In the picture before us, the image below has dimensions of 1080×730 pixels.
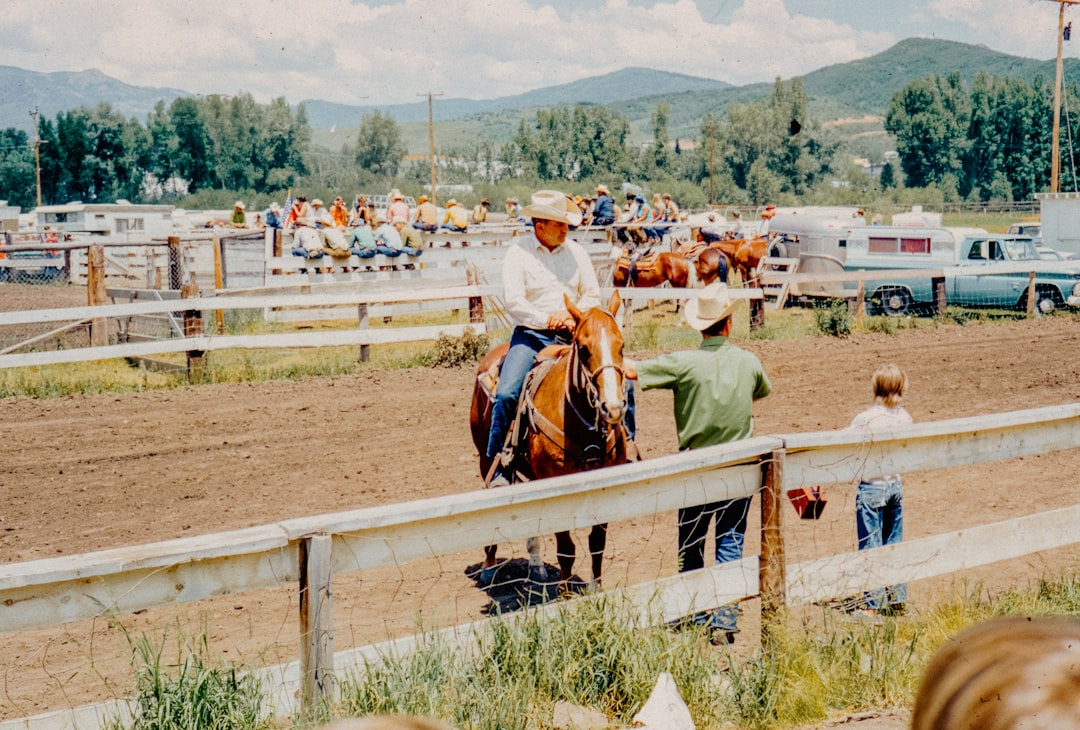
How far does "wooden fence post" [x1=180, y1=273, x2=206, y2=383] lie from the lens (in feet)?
49.6

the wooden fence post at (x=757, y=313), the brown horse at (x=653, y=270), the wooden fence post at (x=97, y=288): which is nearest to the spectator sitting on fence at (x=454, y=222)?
the brown horse at (x=653, y=270)

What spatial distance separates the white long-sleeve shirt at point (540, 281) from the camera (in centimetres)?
757

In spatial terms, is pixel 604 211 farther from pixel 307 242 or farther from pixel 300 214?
pixel 307 242

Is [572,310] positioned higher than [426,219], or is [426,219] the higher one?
[426,219]

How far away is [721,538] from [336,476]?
550cm

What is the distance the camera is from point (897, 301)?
77.8ft

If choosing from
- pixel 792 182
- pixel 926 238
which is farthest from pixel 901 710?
pixel 792 182

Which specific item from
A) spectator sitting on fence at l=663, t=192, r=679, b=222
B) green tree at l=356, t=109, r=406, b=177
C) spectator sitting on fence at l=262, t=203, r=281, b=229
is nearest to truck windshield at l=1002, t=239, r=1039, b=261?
spectator sitting on fence at l=663, t=192, r=679, b=222

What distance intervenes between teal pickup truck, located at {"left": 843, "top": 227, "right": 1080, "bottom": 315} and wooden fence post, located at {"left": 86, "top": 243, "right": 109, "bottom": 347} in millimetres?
14189

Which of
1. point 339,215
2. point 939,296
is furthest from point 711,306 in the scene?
point 339,215

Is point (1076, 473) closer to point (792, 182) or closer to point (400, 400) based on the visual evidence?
point (400, 400)

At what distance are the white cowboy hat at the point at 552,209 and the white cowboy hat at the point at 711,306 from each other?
1430 millimetres

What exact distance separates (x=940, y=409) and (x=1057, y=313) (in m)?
10.4

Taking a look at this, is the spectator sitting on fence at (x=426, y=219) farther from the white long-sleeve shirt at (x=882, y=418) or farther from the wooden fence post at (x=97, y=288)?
the white long-sleeve shirt at (x=882, y=418)
